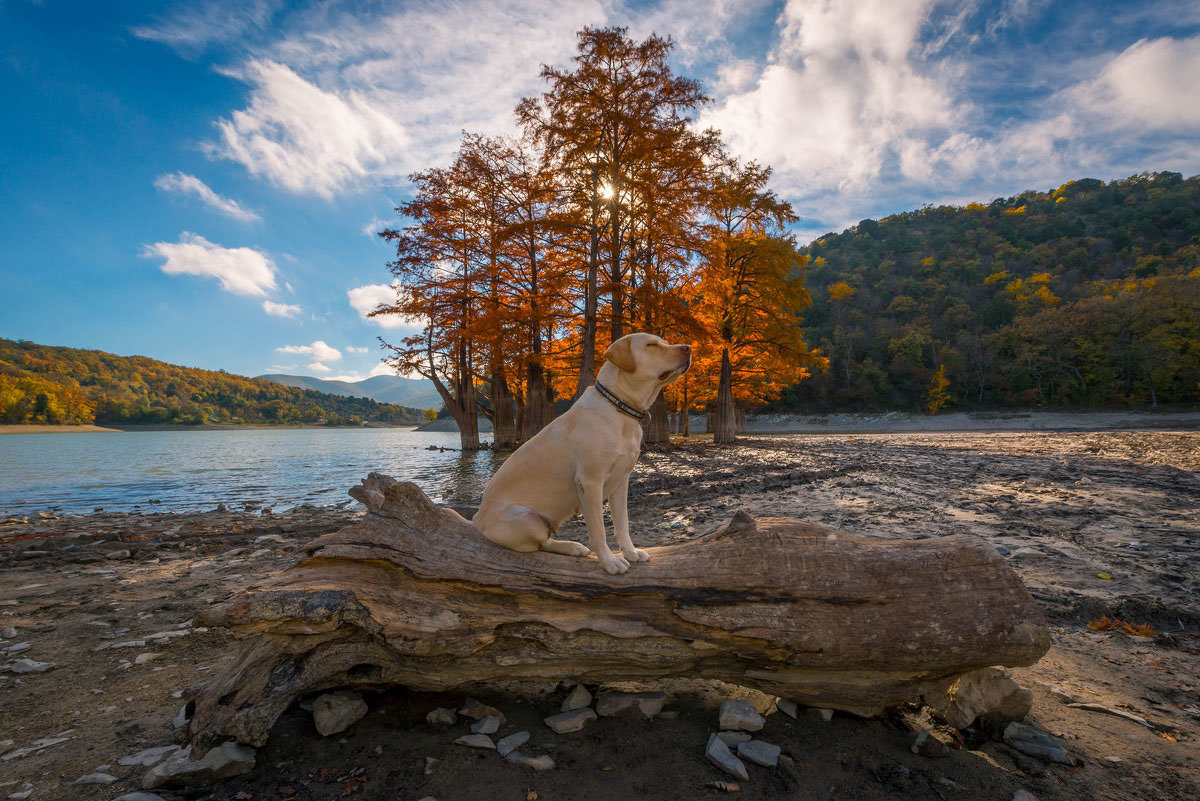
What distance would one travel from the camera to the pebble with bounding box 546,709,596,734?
224 centimetres

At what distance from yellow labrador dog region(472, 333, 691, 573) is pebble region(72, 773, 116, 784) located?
5.78 feet

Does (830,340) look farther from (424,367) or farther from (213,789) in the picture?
(213,789)

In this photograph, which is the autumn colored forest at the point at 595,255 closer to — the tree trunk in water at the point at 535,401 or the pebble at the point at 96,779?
the tree trunk in water at the point at 535,401

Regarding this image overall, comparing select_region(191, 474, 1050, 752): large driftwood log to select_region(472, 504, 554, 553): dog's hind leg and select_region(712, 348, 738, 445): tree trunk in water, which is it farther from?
select_region(712, 348, 738, 445): tree trunk in water

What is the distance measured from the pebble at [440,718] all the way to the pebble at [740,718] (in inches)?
52.6

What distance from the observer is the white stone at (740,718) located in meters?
2.19

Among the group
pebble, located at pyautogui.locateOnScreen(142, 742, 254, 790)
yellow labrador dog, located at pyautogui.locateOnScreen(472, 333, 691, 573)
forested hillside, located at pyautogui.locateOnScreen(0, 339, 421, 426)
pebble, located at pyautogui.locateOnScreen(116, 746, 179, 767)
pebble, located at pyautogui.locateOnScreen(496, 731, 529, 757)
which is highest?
forested hillside, located at pyautogui.locateOnScreen(0, 339, 421, 426)

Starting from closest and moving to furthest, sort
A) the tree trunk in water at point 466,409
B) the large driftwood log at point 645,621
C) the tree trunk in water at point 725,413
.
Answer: the large driftwood log at point 645,621, the tree trunk in water at point 725,413, the tree trunk in water at point 466,409

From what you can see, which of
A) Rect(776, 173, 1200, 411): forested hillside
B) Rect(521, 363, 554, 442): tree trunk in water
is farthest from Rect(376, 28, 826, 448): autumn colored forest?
Rect(776, 173, 1200, 411): forested hillside

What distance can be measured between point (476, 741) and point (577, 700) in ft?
1.81

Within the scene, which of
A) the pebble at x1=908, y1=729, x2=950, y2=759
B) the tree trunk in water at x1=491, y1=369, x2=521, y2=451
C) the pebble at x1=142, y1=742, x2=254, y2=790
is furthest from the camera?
the tree trunk in water at x1=491, y1=369, x2=521, y2=451

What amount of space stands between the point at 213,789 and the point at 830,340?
235 feet

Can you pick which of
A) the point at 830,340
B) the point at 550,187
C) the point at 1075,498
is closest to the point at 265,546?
the point at 1075,498

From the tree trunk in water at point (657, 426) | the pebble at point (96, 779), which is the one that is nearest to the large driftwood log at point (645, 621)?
the pebble at point (96, 779)
